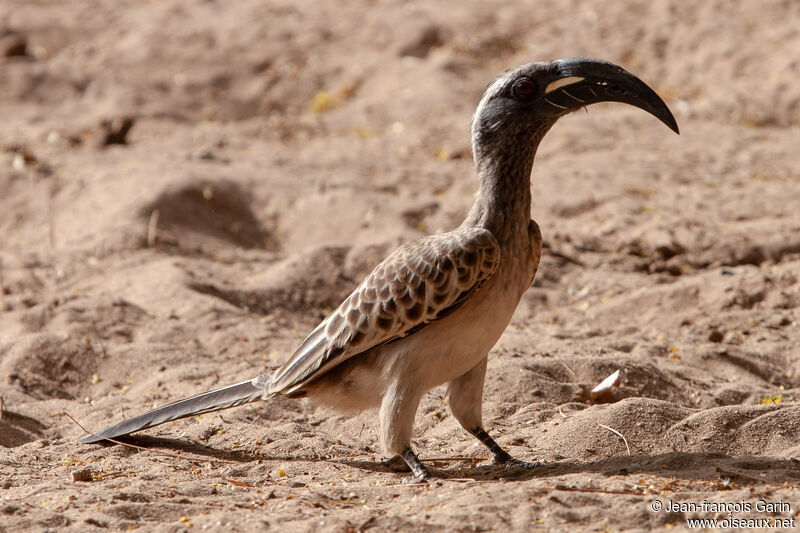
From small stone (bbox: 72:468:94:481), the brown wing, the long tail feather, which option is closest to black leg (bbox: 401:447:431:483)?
the brown wing

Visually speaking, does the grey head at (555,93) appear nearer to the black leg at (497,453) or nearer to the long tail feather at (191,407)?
the black leg at (497,453)

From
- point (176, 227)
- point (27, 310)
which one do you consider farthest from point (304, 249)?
point (27, 310)

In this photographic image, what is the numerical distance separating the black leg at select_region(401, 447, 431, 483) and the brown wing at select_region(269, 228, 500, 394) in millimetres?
475

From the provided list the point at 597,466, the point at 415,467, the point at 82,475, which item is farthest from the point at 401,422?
the point at 82,475

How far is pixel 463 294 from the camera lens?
3.88 m

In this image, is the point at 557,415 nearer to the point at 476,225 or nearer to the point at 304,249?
the point at 476,225

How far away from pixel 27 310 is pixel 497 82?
3.50m

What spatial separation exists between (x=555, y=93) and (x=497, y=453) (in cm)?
154

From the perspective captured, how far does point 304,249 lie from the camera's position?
719 centimetres

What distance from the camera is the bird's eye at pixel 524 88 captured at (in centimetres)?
398

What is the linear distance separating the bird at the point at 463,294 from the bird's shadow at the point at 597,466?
0.13 meters

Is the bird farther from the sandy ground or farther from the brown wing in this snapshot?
the sandy ground

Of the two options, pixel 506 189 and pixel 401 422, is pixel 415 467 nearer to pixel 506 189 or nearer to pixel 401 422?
pixel 401 422

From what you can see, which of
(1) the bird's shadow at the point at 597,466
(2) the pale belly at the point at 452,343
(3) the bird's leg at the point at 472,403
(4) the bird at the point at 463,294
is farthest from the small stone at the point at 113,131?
(3) the bird's leg at the point at 472,403
